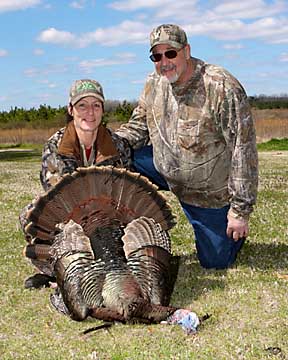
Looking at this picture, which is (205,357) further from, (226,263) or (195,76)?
(195,76)

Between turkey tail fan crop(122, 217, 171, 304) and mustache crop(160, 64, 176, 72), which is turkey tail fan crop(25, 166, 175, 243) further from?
mustache crop(160, 64, 176, 72)

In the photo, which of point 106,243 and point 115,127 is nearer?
point 106,243

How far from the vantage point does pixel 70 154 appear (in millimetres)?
A: 6281

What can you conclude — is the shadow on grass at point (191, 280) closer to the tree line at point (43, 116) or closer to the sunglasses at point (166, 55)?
the sunglasses at point (166, 55)

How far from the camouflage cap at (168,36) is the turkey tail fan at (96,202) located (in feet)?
4.16

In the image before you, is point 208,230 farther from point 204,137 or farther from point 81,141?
point 81,141

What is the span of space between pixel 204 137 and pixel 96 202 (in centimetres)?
130

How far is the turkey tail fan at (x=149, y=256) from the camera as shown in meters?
5.48

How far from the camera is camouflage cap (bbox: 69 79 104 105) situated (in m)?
6.13

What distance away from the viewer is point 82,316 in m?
5.42

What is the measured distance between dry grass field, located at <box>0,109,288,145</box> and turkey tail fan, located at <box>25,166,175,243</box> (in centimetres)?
3741

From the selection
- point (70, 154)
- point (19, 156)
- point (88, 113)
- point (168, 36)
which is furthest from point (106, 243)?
point (19, 156)

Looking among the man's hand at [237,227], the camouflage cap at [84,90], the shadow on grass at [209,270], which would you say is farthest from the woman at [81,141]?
the shadow on grass at [209,270]

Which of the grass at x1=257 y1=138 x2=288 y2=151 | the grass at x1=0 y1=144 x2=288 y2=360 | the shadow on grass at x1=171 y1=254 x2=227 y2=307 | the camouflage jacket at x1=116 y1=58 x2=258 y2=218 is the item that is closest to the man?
the camouflage jacket at x1=116 y1=58 x2=258 y2=218
